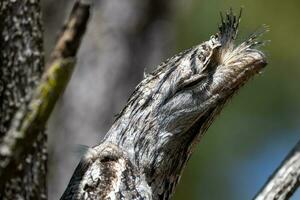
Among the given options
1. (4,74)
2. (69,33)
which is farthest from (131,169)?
(69,33)

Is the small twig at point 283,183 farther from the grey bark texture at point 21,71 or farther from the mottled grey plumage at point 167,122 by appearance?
the grey bark texture at point 21,71

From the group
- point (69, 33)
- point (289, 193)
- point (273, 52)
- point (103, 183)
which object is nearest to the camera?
point (69, 33)

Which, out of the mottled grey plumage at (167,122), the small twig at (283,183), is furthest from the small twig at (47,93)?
the small twig at (283,183)

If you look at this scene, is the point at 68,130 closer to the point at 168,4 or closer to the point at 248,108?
the point at 168,4

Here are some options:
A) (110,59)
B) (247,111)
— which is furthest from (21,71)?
(247,111)

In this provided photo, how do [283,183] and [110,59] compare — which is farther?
[110,59]

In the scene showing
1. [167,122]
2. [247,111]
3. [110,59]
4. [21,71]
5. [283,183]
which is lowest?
[21,71]

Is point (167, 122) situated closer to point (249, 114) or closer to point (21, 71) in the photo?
point (21, 71)
